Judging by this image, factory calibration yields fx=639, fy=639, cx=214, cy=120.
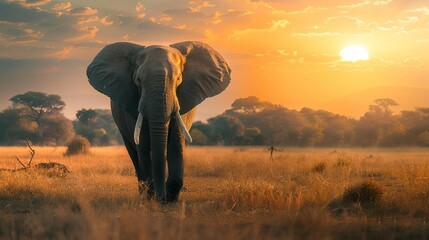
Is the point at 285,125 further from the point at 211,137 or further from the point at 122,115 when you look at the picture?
the point at 122,115

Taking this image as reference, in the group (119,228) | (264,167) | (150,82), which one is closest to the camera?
(119,228)

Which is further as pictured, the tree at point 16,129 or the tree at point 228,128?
the tree at point 16,129

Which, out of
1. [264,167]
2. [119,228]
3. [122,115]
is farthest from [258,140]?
[119,228]

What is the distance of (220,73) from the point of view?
1370cm

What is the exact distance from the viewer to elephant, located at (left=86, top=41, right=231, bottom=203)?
11609mm

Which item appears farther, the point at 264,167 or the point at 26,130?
the point at 26,130

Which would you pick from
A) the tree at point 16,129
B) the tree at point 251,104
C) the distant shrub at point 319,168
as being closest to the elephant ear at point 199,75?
the distant shrub at point 319,168

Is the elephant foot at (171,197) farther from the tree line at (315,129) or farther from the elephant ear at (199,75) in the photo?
the tree line at (315,129)

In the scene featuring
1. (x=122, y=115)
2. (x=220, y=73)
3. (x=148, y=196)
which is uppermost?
(x=220, y=73)

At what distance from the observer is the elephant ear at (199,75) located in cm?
1262

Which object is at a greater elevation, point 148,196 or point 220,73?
point 220,73

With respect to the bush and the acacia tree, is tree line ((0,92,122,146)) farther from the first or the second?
the bush

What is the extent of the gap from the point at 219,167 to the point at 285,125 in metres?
39.9

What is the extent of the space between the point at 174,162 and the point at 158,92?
1.48m
